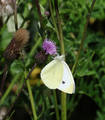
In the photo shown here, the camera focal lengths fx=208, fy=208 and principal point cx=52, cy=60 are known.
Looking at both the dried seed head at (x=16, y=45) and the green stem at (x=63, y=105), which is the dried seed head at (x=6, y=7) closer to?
the dried seed head at (x=16, y=45)

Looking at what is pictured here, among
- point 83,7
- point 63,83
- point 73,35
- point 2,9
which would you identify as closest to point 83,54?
point 73,35

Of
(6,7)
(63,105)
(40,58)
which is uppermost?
(6,7)

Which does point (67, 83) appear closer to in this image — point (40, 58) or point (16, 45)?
point (40, 58)

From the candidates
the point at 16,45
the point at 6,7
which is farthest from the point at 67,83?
the point at 6,7

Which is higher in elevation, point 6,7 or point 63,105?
point 6,7

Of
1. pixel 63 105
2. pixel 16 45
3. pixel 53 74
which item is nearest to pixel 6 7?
pixel 16 45

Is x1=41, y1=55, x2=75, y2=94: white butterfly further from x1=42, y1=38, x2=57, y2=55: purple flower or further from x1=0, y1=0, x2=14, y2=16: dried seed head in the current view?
x1=0, y1=0, x2=14, y2=16: dried seed head
